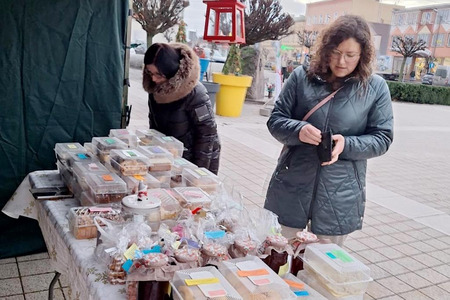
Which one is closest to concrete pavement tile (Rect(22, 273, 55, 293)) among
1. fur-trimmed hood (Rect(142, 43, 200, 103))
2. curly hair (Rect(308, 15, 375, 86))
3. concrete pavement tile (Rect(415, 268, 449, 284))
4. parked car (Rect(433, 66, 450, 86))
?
fur-trimmed hood (Rect(142, 43, 200, 103))

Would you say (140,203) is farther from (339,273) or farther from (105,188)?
(339,273)

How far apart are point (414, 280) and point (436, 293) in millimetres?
194

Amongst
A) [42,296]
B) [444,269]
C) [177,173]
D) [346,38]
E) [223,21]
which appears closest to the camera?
[346,38]

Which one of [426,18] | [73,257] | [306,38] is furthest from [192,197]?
[426,18]

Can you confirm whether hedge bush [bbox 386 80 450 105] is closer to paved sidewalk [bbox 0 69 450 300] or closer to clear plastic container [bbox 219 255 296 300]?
paved sidewalk [bbox 0 69 450 300]

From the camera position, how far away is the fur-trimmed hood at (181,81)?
2.53 meters

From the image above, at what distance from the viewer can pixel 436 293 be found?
3070 millimetres

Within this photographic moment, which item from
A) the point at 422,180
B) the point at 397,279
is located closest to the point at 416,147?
the point at 422,180

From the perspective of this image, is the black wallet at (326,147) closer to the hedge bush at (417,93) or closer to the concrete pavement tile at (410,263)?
the concrete pavement tile at (410,263)

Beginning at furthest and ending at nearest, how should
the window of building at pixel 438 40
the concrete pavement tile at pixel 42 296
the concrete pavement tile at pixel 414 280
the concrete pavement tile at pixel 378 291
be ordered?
the window of building at pixel 438 40 → the concrete pavement tile at pixel 414 280 → the concrete pavement tile at pixel 378 291 → the concrete pavement tile at pixel 42 296

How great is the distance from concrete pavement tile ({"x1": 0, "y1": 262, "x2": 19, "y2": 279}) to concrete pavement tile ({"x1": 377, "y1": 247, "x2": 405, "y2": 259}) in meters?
3.03

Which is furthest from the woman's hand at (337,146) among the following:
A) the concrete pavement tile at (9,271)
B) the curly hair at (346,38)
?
the concrete pavement tile at (9,271)

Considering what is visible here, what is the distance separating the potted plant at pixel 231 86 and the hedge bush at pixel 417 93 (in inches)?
489

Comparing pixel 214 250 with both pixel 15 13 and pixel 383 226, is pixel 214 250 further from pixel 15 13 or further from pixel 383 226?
pixel 383 226
